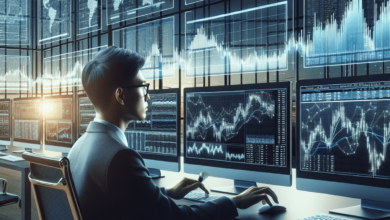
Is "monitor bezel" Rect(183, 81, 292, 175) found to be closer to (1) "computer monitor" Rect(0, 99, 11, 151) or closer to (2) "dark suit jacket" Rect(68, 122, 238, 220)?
(2) "dark suit jacket" Rect(68, 122, 238, 220)

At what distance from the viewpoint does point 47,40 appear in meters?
4.41

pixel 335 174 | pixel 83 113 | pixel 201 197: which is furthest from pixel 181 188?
pixel 83 113

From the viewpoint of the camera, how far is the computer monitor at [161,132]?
2.31 m

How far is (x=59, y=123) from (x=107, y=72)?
248 centimetres

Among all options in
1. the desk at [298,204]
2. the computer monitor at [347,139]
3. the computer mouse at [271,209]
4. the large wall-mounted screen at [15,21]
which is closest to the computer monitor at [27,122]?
the large wall-mounted screen at [15,21]

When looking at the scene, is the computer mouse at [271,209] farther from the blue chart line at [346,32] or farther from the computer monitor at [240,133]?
the blue chart line at [346,32]

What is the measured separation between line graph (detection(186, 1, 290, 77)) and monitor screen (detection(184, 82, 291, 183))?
638 millimetres

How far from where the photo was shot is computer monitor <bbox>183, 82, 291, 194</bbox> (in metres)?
1.79

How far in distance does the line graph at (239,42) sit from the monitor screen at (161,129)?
0.59 m

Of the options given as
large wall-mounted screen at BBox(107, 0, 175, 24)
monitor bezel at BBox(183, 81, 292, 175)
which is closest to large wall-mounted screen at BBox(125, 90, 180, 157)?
monitor bezel at BBox(183, 81, 292, 175)

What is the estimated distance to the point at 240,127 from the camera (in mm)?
1942

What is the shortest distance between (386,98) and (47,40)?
4.15m

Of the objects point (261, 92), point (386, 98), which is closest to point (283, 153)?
point (261, 92)

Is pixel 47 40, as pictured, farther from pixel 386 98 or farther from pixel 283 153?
pixel 386 98
